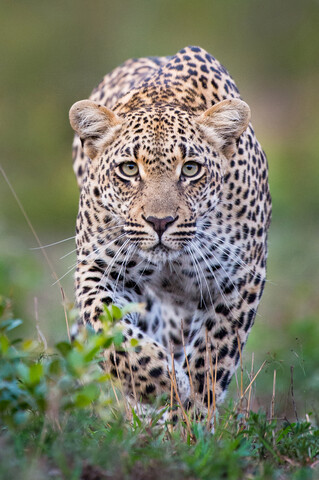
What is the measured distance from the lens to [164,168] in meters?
6.22

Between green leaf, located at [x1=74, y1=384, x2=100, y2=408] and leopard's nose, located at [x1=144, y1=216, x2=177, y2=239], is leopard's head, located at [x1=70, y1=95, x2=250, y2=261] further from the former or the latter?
green leaf, located at [x1=74, y1=384, x2=100, y2=408]

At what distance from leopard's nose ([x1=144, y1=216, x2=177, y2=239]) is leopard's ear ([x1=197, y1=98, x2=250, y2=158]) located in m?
0.91

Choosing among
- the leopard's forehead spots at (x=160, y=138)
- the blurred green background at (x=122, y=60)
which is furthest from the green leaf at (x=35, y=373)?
the blurred green background at (x=122, y=60)

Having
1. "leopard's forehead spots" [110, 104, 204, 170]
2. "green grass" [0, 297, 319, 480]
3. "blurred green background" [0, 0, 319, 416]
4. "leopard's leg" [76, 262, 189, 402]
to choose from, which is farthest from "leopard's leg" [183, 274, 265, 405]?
"blurred green background" [0, 0, 319, 416]

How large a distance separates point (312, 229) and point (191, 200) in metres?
9.41

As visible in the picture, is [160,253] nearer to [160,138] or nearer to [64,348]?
[160,138]

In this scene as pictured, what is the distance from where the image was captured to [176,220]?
6.02 meters

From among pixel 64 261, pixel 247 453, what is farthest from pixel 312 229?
pixel 247 453

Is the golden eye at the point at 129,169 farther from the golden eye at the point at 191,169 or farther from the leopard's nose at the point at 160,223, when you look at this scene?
the leopard's nose at the point at 160,223

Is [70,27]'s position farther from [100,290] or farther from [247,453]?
[247,453]

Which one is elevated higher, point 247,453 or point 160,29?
point 160,29

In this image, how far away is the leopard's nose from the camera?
5.96 meters

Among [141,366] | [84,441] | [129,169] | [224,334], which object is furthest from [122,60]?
[84,441]

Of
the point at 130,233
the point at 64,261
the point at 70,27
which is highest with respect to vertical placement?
the point at 70,27
